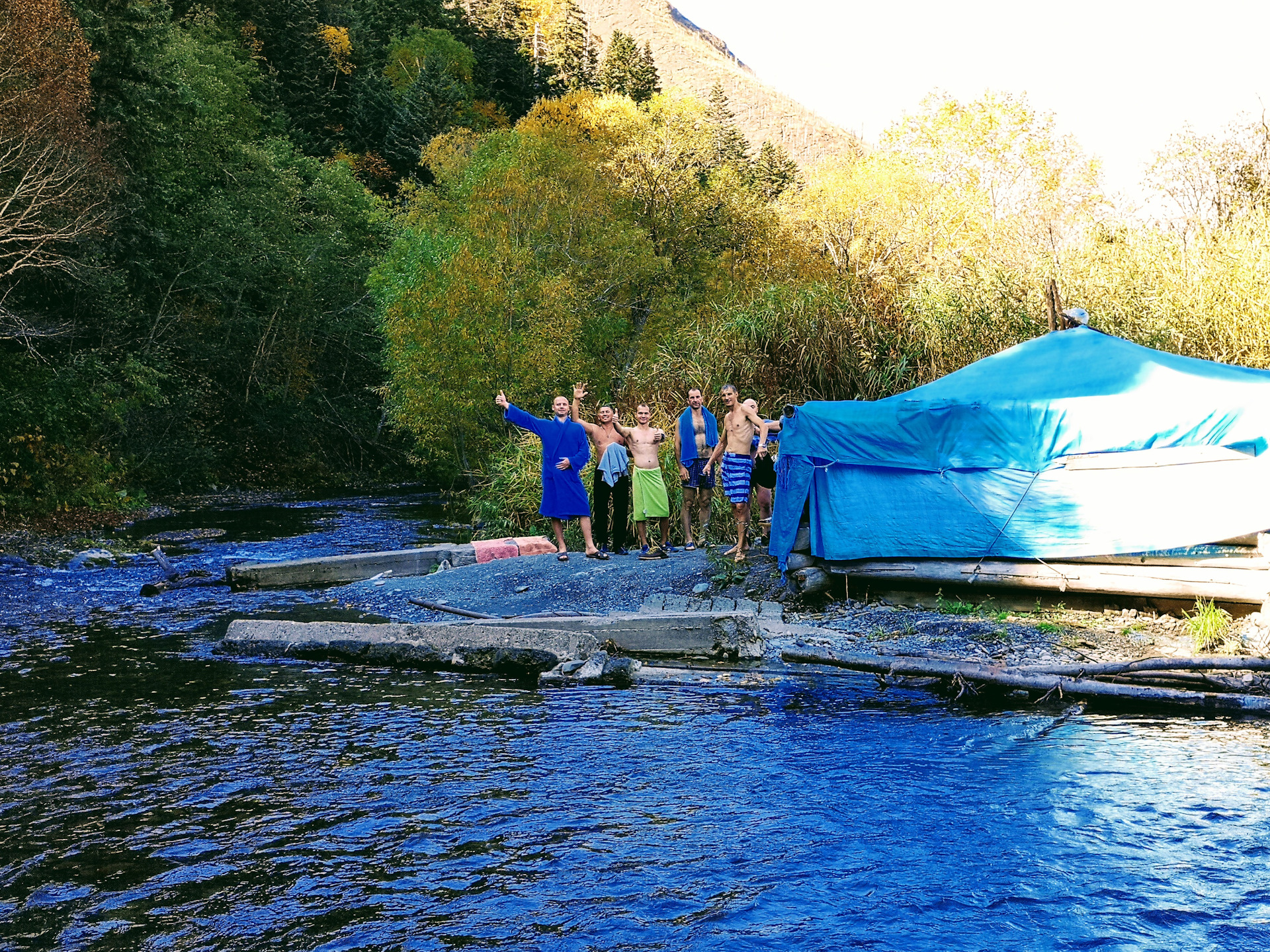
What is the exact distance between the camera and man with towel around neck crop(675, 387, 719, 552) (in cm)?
1373

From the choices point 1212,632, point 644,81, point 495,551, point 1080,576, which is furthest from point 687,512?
point 644,81

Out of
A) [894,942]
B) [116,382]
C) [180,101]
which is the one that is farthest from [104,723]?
[180,101]

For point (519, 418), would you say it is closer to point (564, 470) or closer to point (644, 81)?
point (564, 470)

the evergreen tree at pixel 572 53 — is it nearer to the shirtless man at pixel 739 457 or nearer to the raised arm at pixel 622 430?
the raised arm at pixel 622 430

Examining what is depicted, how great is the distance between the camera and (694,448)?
1378cm

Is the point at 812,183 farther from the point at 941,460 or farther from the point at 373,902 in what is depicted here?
the point at 373,902

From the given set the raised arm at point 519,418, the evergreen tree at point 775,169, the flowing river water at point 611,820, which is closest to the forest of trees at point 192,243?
the evergreen tree at point 775,169

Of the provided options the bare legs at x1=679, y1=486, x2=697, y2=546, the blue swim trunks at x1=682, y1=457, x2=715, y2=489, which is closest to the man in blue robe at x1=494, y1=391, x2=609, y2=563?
the bare legs at x1=679, y1=486, x2=697, y2=546

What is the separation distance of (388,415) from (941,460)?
1113 inches

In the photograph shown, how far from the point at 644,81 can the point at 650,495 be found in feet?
194

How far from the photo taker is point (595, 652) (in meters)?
10.3

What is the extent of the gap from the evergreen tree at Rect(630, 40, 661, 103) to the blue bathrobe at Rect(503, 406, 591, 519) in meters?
54.6

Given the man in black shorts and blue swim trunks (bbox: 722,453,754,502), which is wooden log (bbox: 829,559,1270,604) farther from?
the man in black shorts

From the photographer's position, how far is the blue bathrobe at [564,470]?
45.6 feet
